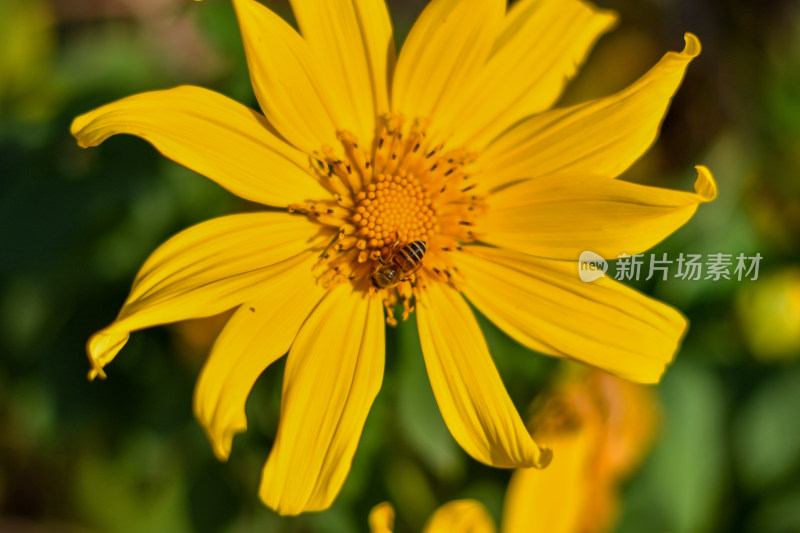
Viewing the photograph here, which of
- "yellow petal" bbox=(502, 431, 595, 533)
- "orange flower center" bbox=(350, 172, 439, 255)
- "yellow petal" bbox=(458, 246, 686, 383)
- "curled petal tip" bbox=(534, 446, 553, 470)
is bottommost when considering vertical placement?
"yellow petal" bbox=(502, 431, 595, 533)

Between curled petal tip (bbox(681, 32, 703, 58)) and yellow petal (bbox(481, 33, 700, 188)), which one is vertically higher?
curled petal tip (bbox(681, 32, 703, 58))

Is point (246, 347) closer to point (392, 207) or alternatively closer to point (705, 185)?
point (392, 207)

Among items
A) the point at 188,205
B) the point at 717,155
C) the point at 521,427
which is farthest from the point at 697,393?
the point at 188,205

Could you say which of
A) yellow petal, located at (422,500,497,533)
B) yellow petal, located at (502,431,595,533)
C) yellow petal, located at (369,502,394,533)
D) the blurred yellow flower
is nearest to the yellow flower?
yellow petal, located at (369,502,394,533)

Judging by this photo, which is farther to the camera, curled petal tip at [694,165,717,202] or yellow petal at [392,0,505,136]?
yellow petal at [392,0,505,136]

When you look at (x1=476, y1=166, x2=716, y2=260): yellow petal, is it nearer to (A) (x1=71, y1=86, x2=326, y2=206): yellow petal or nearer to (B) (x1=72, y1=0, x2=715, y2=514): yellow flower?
(B) (x1=72, y1=0, x2=715, y2=514): yellow flower

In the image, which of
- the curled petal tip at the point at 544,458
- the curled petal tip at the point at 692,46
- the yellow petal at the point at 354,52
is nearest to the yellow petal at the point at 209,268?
the yellow petal at the point at 354,52
